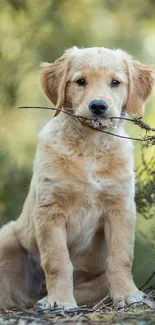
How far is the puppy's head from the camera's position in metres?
5.76

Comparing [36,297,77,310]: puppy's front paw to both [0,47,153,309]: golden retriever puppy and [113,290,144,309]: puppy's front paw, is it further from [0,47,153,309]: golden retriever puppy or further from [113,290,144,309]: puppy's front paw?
[113,290,144,309]: puppy's front paw

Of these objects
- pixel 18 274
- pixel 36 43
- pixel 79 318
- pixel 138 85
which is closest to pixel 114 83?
pixel 138 85

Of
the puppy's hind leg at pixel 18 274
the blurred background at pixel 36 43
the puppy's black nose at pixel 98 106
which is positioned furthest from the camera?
the blurred background at pixel 36 43

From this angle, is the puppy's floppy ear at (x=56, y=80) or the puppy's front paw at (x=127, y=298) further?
the puppy's floppy ear at (x=56, y=80)

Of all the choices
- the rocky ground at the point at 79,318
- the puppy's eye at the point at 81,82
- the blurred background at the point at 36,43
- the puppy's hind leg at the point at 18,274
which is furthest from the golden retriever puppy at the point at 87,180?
the blurred background at the point at 36,43

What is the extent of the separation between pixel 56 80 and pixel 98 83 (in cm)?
52

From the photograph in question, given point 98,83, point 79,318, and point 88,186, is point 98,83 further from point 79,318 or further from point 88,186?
point 79,318

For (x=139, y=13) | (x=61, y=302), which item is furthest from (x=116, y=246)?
(x=139, y=13)

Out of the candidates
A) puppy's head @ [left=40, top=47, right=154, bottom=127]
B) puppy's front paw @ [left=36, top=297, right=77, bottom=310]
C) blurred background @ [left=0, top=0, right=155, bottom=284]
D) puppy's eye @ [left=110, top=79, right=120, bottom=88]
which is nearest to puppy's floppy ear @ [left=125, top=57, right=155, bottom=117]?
puppy's head @ [left=40, top=47, right=154, bottom=127]

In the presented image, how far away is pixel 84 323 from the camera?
446 centimetres

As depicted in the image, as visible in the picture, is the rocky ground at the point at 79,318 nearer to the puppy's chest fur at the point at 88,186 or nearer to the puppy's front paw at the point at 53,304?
the puppy's front paw at the point at 53,304

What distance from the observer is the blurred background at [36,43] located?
9.76 meters

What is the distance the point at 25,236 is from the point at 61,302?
0.93m

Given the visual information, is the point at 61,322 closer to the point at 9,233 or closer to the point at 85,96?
the point at 85,96
